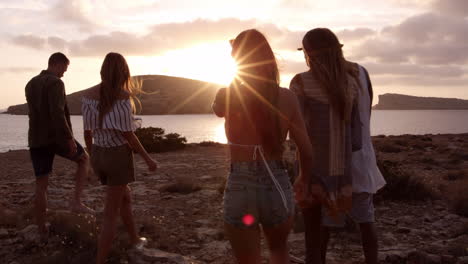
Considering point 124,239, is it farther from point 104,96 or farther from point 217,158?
point 217,158

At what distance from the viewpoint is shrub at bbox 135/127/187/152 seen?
19312 mm

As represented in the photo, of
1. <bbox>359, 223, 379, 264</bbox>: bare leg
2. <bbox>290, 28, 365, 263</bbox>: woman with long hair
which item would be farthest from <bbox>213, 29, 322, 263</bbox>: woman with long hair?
<bbox>359, 223, 379, 264</bbox>: bare leg

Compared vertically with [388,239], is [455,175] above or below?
above

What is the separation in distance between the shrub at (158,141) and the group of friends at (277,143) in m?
15.2

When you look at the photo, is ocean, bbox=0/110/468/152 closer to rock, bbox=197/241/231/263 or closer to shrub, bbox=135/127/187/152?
shrub, bbox=135/127/187/152

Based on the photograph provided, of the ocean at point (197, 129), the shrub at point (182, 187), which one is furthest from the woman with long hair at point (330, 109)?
the ocean at point (197, 129)

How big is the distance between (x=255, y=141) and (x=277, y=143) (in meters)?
0.13

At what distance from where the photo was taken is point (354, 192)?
325 cm

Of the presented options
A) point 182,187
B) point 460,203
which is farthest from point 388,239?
point 182,187

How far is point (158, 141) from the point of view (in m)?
19.6

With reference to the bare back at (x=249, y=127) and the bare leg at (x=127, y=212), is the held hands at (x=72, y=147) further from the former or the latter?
the bare back at (x=249, y=127)

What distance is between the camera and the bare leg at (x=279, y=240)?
2.58m

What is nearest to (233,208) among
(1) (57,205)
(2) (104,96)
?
(2) (104,96)

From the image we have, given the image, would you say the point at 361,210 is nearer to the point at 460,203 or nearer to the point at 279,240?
the point at 279,240
